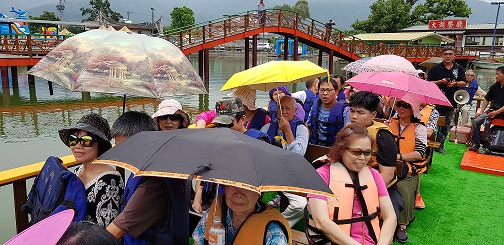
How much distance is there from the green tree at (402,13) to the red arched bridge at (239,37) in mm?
21542

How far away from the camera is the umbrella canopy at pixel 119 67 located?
226 cm

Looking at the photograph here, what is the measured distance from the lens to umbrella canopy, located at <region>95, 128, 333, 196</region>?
1.38 metres

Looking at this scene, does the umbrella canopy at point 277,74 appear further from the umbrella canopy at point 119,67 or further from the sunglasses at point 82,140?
the sunglasses at point 82,140

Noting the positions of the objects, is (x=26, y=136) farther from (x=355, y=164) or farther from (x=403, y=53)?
(x=403, y=53)

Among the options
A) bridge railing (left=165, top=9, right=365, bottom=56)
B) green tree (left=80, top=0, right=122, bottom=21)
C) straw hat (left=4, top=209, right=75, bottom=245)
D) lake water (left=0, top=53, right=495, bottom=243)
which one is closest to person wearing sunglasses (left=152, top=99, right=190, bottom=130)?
straw hat (left=4, top=209, right=75, bottom=245)

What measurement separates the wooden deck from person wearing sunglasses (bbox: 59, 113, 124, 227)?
15.7 feet

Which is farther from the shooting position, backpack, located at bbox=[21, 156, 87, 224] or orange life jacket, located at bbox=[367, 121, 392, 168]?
orange life jacket, located at bbox=[367, 121, 392, 168]

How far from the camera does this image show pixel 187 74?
101 inches

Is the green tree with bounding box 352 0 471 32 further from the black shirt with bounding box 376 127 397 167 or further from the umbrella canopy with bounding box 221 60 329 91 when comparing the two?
the black shirt with bounding box 376 127 397 167

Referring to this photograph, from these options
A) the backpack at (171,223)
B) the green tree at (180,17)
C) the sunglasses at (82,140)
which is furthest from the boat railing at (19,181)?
the green tree at (180,17)

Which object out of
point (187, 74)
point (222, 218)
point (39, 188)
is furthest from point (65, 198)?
point (187, 74)

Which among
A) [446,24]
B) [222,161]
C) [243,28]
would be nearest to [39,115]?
[243,28]

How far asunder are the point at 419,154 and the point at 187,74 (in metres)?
2.13

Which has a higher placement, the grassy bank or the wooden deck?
the wooden deck
